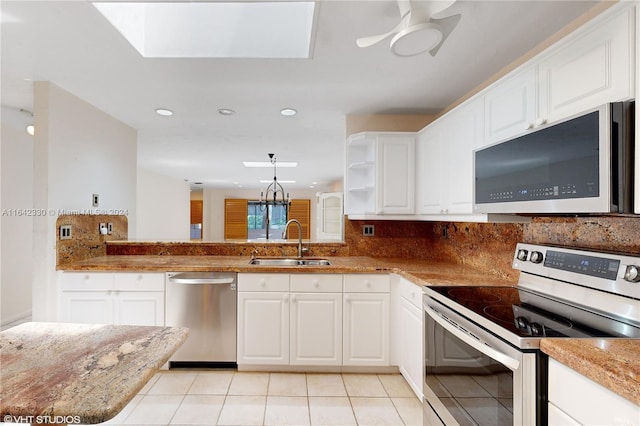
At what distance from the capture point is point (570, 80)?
4.32 feet

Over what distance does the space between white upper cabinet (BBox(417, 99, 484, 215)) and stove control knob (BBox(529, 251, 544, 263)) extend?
406 mm

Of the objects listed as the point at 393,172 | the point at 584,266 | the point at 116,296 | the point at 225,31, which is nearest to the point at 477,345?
the point at 584,266

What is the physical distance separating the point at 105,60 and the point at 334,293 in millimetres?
2263

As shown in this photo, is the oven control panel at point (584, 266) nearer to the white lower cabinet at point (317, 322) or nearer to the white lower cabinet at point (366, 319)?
the white lower cabinet at point (366, 319)

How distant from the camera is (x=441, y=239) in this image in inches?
122

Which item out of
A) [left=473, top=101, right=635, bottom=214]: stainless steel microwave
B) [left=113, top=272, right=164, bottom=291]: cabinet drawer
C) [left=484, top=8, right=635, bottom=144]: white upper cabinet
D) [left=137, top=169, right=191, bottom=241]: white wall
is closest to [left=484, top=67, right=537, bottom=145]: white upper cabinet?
[left=484, top=8, right=635, bottom=144]: white upper cabinet

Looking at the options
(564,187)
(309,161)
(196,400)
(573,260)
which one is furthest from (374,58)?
(309,161)

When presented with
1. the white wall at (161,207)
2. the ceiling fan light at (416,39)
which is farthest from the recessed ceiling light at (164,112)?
the white wall at (161,207)

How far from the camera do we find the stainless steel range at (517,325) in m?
1.14

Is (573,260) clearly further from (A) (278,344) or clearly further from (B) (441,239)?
(A) (278,344)

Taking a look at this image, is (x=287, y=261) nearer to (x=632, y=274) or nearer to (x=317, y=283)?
(x=317, y=283)

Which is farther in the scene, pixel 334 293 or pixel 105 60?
pixel 334 293

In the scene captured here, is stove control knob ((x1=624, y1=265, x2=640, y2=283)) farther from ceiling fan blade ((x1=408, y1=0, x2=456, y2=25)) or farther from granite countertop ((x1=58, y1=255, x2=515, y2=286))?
ceiling fan blade ((x1=408, y1=0, x2=456, y2=25))

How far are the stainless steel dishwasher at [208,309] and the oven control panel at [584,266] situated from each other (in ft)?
6.64
